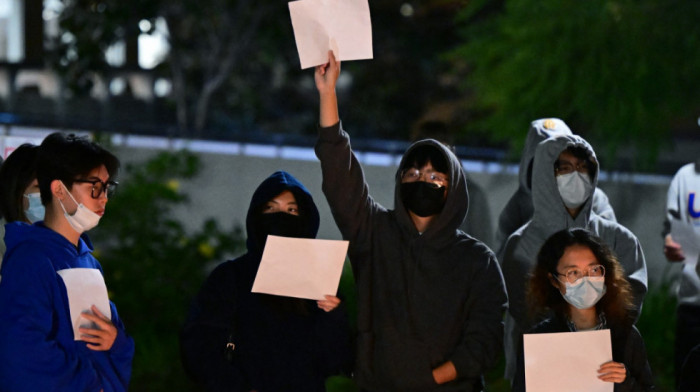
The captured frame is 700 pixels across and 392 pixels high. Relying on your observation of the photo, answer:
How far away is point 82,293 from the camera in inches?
138

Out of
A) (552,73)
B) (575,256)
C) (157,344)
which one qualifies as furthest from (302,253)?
(552,73)

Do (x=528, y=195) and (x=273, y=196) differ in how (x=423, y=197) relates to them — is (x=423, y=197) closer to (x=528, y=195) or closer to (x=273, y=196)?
(x=273, y=196)

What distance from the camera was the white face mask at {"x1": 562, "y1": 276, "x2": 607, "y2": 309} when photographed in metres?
3.89

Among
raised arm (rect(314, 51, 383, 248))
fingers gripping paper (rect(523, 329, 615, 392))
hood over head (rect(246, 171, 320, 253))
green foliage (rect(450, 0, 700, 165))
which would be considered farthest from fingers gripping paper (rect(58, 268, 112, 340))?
green foliage (rect(450, 0, 700, 165))

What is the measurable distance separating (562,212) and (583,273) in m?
0.75

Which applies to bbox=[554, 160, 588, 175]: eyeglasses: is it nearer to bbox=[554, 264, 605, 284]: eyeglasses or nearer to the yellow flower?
bbox=[554, 264, 605, 284]: eyeglasses

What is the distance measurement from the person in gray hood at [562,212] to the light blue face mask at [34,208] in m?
2.04

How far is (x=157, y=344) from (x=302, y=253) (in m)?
4.14

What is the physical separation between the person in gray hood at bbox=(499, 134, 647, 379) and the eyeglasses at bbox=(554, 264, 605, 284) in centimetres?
66

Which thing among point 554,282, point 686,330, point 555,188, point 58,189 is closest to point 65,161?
point 58,189

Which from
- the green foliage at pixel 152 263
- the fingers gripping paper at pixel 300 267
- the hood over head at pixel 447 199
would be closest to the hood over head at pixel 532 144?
the hood over head at pixel 447 199

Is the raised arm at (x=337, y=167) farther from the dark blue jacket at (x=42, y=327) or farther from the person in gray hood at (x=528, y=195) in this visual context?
the person in gray hood at (x=528, y=195)

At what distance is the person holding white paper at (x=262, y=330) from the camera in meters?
3.96

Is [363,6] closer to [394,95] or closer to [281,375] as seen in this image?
[281,375]
